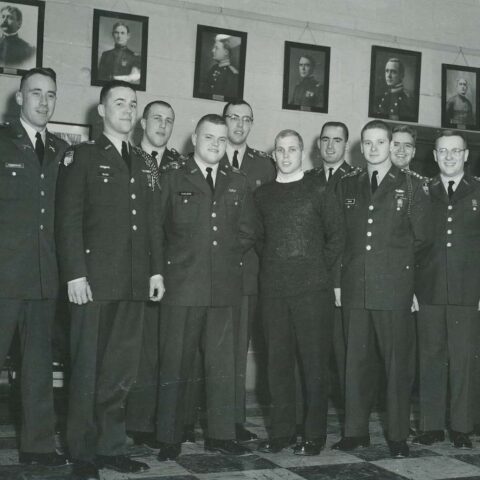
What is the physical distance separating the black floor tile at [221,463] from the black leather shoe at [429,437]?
0.98 meters

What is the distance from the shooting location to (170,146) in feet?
17.8

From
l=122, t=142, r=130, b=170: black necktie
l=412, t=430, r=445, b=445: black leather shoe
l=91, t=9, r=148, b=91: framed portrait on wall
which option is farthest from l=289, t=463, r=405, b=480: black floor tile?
l=91, t=9, r=148, b=91: framed portrait on wall

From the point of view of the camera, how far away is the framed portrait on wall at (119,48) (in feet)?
17.0

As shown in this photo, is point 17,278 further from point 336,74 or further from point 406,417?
point 336,74

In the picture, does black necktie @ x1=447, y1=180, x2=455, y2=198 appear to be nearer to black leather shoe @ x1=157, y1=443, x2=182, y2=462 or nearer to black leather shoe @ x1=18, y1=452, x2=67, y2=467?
black leather shoe @ x1=157, y1=443, x2=182, y2=462

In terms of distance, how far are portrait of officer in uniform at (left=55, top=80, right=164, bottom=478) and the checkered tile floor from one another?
0.16m

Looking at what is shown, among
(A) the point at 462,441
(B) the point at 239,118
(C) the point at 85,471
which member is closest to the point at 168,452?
(C) the point at 85,471

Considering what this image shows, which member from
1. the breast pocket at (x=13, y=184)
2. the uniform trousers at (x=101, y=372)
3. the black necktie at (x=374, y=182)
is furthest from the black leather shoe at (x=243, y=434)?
the breast pocket at (x=13, y=184)

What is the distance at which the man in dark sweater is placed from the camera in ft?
11.1

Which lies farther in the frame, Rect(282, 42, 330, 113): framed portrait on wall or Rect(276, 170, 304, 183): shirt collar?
Rect(282, 42, 330, 113): framed portrait on wall

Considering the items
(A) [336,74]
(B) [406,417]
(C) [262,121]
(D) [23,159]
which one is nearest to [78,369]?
(D) [23,159]

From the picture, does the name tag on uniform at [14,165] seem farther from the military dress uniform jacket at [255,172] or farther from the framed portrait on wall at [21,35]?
the framed portrait on wall at [21,35]

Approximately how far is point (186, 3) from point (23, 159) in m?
2.96

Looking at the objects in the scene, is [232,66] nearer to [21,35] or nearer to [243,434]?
[21,35]
